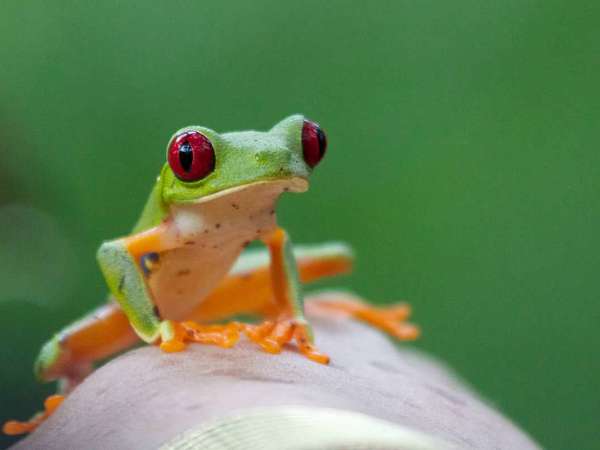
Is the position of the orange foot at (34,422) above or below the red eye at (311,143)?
below

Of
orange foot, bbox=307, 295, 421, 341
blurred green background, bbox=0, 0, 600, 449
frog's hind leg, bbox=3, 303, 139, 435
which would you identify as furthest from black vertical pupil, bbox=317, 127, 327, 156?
blurred green background, bbox=0, 0, 600, 449

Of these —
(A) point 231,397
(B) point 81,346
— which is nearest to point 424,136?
(B) point 81,346

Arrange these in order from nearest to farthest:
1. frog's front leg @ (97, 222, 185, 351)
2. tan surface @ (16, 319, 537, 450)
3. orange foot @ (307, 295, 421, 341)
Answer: tan surface @ (16, 319, 537, 450) < frog's front leg @ (97, 222, 185, 351) < orange foot @ (307, 295, 421, 341)

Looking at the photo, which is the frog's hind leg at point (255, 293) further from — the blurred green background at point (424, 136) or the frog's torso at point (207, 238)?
the blurred green background at point (424, 136)

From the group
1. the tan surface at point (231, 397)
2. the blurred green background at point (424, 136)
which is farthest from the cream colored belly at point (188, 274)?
the blurred green background at point (424, 136)

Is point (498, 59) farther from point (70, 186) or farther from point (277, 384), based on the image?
point (277, 384)

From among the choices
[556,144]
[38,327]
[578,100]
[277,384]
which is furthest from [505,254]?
[277,384]

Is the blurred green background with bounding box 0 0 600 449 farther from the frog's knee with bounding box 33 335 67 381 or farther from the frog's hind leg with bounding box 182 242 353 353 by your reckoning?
the frog's knee with bounding box 33 335 67 381
